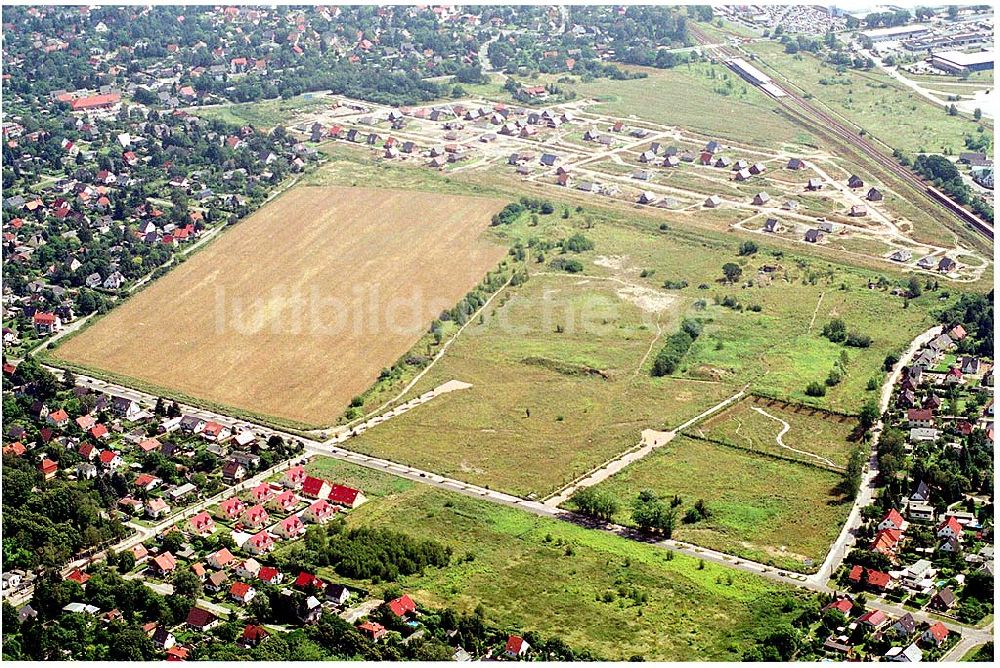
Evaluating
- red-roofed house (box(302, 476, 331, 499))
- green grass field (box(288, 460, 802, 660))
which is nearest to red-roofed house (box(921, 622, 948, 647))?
green grass field (box(288, 460, 802, 660))

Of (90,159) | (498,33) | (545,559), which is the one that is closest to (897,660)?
(545,559)

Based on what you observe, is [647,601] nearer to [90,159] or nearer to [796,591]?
[796,591]

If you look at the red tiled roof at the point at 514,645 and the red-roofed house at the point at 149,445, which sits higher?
the red tiled roof at the point at 514,645

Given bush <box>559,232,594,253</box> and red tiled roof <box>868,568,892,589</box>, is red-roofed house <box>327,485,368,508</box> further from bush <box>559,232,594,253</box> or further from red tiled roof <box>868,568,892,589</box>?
bush <box>559,232,594,253</box>

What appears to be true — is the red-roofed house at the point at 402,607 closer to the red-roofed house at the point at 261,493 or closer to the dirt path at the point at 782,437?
the red-roofed house at the point at 261,493

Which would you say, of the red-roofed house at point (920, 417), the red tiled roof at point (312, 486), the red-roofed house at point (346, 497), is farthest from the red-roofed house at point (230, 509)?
the red-roofed house at point (920, 417)

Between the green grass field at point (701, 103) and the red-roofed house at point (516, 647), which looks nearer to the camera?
the red-roofed house at point (516, 647)

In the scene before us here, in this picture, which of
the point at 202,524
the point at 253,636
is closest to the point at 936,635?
the point at 253,636
